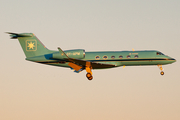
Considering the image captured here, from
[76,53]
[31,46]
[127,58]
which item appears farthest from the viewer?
[31,46]

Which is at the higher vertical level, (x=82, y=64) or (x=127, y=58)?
(x=127, y=58)

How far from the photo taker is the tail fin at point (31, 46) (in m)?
36.6

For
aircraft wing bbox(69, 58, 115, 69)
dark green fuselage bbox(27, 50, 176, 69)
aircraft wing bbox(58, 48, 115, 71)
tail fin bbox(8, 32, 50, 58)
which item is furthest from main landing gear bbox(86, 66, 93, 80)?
tail fin bbox(8, 32, 50, 58)

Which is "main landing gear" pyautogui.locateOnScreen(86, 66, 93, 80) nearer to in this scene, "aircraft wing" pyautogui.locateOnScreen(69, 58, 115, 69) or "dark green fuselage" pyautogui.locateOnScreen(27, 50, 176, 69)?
"aircraft wing" pyautogui.locateOnScreen(69, 58, 115, 69)

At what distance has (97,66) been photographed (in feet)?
113

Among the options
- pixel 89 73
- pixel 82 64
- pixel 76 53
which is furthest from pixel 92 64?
pixel 76 53

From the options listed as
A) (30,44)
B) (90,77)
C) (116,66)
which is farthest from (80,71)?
(30,44)

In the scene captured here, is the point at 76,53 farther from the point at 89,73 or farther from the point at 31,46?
the point at 31,46

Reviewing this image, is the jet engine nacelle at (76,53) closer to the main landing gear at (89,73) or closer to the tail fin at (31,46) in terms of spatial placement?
the main landing gear at (89,73)

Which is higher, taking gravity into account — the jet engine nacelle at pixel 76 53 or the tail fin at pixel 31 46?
the tail fin at pixel 31 46

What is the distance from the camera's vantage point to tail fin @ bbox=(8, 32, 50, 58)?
3662 cm

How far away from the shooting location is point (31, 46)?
121 feet

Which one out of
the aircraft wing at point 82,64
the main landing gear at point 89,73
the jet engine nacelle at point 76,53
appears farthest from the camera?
the main landing gear at point 89,73

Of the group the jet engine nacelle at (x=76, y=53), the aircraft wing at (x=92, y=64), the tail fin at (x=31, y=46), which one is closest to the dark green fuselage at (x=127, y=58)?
the aircraft wing at (x=92, y=64)
